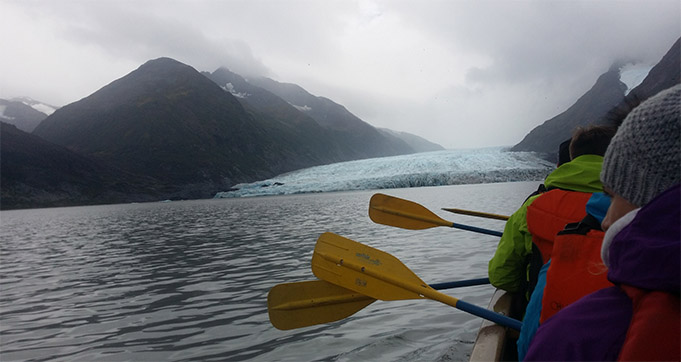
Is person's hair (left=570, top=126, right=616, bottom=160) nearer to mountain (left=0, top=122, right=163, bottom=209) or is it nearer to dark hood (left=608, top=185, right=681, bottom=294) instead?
dark hood (left=608, top=185, right=681, bottom=294)

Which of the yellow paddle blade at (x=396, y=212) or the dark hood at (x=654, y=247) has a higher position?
the dark hood at (x=654, y=247)

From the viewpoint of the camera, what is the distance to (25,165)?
69.8 m

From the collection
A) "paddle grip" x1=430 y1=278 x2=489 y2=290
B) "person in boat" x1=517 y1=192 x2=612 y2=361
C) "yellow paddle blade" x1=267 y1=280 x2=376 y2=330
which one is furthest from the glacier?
"person in boat" x1=517 y1=192 x2=612 y2=361

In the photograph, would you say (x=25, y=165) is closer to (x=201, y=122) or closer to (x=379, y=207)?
(x=201, y=122)

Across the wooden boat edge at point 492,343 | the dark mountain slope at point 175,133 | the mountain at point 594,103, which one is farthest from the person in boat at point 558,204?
the mountain at point 594,103

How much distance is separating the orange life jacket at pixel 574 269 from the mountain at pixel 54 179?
72689mm

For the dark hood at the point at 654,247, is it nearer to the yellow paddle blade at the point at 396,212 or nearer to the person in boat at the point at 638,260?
the person in boat at the point at 638,260

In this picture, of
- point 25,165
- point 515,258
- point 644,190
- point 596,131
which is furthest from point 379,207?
point 25,165

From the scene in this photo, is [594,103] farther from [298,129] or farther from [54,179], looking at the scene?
[54,179]

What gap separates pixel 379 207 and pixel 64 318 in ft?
15.7

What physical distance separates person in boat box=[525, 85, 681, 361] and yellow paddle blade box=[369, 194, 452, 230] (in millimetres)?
5604

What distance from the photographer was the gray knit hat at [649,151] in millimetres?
932

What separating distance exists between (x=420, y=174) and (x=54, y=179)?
6085 cm

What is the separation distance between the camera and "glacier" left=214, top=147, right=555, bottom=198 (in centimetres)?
4425
